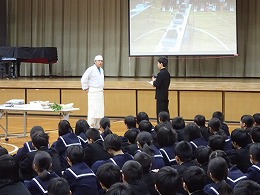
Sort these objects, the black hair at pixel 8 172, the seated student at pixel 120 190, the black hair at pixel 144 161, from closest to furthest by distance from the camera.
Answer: the seated student at pixel 120 190
the black hair at pixel 8 172
the black hair at pixel 144 161

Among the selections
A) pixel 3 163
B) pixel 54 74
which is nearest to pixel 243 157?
pixel 3 163

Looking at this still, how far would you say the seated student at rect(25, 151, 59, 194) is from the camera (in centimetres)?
382

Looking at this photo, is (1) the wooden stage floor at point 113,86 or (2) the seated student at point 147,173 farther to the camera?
(1) the wooden stage floor at point 113,86

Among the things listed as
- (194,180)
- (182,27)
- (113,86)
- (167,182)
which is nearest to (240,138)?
(194,180)

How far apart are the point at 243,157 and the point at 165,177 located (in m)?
1.75

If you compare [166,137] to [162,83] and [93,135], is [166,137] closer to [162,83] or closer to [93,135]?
[93,135]

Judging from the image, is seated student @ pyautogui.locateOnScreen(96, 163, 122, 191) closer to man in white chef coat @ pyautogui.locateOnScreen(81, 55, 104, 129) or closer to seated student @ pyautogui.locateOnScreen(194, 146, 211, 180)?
seated student @ pyautogui.locateOnScreen(194, 146, 211, 180)

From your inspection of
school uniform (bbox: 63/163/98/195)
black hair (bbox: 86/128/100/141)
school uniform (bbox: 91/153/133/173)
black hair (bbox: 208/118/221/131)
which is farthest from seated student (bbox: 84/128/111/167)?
black hair (bbox: 208/118/221/131)

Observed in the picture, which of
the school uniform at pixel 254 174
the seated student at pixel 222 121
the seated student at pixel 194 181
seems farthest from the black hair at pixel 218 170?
the seated student at pixel 222 121

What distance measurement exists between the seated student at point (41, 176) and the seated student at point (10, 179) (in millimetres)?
272

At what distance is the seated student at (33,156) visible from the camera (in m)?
4.71

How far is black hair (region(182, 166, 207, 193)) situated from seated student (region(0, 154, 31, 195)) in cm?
→ 102

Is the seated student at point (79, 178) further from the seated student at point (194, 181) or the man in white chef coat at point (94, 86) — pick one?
the man in white chef coat at point (94, 86)

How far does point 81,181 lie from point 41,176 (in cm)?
29
